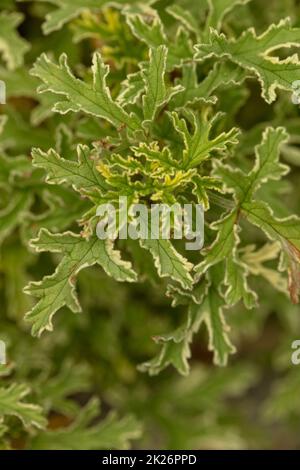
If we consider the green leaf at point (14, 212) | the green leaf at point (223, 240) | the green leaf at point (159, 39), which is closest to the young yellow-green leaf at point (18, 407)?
the green leaf at point (14, 212)

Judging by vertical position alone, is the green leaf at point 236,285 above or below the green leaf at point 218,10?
Result: below

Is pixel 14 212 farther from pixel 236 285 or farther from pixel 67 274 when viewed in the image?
pixel 236 285

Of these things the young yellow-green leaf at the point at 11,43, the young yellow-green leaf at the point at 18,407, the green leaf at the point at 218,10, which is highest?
the young yellow-green leaf at the point at 11,43

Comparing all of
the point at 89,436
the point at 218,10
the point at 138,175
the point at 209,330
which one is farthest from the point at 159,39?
the point at 89,436

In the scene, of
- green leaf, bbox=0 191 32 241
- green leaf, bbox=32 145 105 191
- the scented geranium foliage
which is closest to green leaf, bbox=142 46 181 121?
the scented geranium foliage

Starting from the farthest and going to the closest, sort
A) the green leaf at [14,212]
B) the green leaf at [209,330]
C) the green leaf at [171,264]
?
the green leaf at [14,212]
the green leaf at [209,330]
the green leaf at [171,264]

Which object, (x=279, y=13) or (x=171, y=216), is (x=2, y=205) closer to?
(x=171, y=216)

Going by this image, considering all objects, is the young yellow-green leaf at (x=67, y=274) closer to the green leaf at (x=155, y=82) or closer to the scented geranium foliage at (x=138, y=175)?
the scented geranium foliage at (x=138, y=175)
